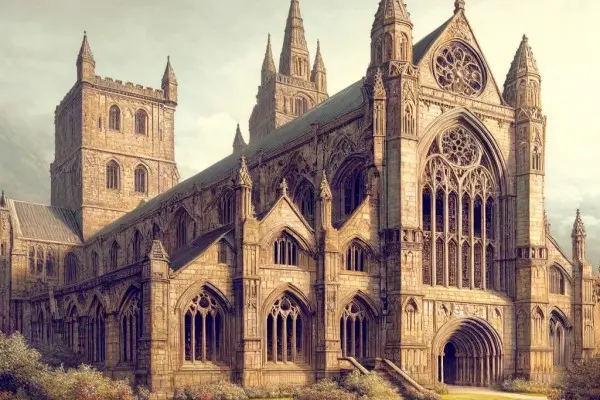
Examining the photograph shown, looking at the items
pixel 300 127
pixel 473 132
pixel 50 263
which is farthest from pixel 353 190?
pixel 50 263

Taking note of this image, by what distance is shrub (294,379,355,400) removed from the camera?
36031 millimetres

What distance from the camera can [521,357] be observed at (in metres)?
49.2

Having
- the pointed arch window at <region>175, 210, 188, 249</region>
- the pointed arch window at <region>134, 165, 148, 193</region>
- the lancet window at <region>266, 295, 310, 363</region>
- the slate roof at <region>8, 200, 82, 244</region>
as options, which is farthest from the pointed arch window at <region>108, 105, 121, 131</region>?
the lancet window at <region>266, 295, 310, 363</region>

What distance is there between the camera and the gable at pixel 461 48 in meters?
49.0

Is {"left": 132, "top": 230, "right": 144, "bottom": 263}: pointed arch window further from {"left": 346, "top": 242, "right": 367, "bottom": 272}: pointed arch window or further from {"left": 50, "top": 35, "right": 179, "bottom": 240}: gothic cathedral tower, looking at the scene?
{"left": 346, "top": 242, "right": 367, "bottom": 272}: pointed arch window

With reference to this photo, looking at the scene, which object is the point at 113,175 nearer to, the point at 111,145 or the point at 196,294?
the point at 111,145

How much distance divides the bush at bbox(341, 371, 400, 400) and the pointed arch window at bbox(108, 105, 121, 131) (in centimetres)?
5376

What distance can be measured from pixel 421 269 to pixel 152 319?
1512 centimetres

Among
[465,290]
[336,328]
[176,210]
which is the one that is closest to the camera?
[336,328]

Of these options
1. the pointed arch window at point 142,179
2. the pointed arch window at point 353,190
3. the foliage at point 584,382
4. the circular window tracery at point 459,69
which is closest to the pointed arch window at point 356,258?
the pointed arch window at point 353,190

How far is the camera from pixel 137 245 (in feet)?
233

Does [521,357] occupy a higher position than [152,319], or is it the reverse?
[152,319]

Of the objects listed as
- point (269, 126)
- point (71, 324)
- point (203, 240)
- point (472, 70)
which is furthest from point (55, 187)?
point (472, 70)

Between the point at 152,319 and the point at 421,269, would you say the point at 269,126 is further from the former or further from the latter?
the point at 152,319
